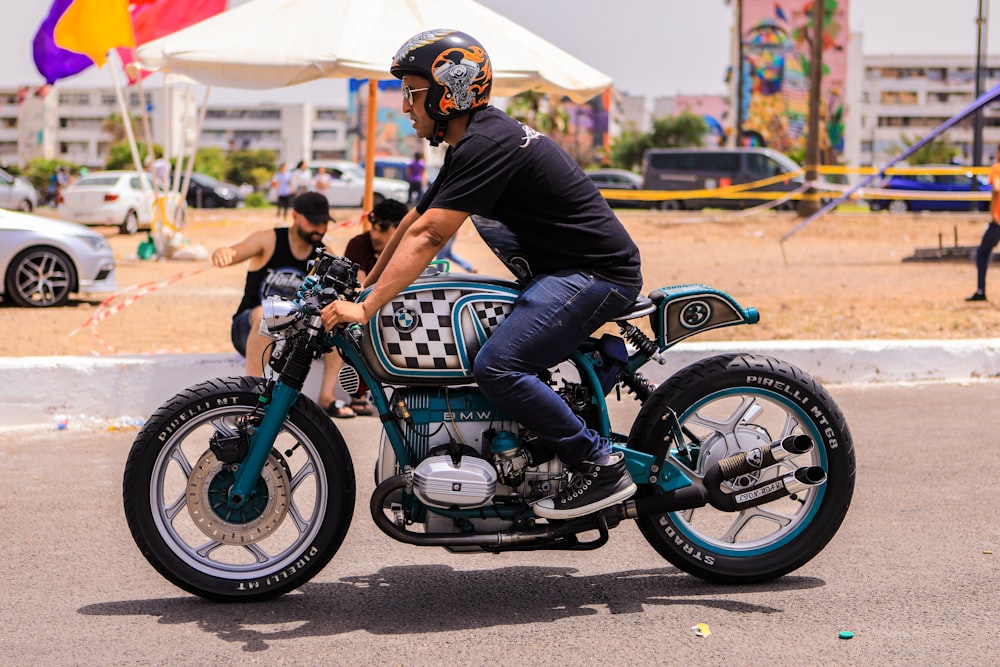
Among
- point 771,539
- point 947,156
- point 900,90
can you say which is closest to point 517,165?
point 771,539

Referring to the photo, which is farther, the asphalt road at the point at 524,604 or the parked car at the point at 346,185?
the parked car at the point at 346,185

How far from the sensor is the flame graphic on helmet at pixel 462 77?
4281 millimetres

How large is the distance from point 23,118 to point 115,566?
15823 cm

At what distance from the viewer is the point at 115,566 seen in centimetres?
504

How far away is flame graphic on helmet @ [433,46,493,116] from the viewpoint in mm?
4281

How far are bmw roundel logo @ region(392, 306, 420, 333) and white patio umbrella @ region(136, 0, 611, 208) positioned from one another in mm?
4304

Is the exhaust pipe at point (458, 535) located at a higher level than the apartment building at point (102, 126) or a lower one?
lower

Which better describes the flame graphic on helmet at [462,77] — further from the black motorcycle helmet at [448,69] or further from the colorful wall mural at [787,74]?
the colorful wall mural at [787,74]

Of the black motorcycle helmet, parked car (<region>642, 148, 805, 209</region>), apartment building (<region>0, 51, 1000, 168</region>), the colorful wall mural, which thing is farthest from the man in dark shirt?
apartment building (<region>0, 51, 1000, 168</region>)

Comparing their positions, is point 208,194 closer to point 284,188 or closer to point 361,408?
point 284,188

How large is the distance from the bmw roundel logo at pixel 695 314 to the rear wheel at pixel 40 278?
10809 mm

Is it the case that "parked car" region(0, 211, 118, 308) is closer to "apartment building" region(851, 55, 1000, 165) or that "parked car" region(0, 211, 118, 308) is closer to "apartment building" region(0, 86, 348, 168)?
"apartment building" region(0, 86, 348, 168)

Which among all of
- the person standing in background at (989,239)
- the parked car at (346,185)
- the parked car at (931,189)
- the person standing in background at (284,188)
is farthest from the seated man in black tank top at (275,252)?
the parked car at (346,185)

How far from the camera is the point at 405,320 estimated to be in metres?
4.36
